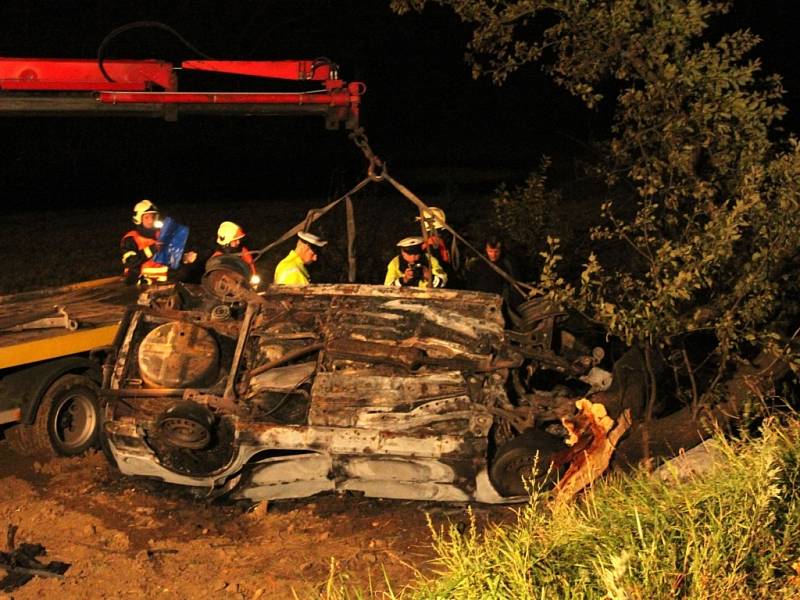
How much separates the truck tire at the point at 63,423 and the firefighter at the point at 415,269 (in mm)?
2848

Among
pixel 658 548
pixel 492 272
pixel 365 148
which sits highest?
pixel 365 148

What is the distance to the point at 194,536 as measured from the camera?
25.9 ft

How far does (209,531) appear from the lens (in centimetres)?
795

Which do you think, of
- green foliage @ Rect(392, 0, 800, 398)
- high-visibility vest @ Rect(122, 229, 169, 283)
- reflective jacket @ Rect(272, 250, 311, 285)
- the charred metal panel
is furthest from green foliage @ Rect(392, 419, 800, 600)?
high-visibility vest @ Rect(122, 229, 169, 283)

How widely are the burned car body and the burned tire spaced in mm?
11

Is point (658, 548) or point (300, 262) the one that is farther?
point (300, 262)

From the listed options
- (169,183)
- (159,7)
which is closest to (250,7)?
(159,7)

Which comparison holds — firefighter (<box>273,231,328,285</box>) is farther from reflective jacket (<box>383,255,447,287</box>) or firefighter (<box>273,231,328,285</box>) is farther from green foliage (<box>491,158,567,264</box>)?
green foliage (<box>491,158,567,264</box>)

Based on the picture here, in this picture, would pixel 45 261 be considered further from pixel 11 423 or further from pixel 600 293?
pixel 600 293

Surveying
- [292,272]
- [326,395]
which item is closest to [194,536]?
[326,395]

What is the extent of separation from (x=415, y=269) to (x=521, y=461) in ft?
9.96

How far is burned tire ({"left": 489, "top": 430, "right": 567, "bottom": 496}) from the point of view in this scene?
7703mm

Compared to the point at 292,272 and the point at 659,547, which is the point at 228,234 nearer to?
the point at 292,272

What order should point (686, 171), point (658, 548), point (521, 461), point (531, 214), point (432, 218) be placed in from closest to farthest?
1. point (658, 548)
2. point (521, 461)
3. point (686, 171)
4. point (432, 218)
5. point (531, 214)
